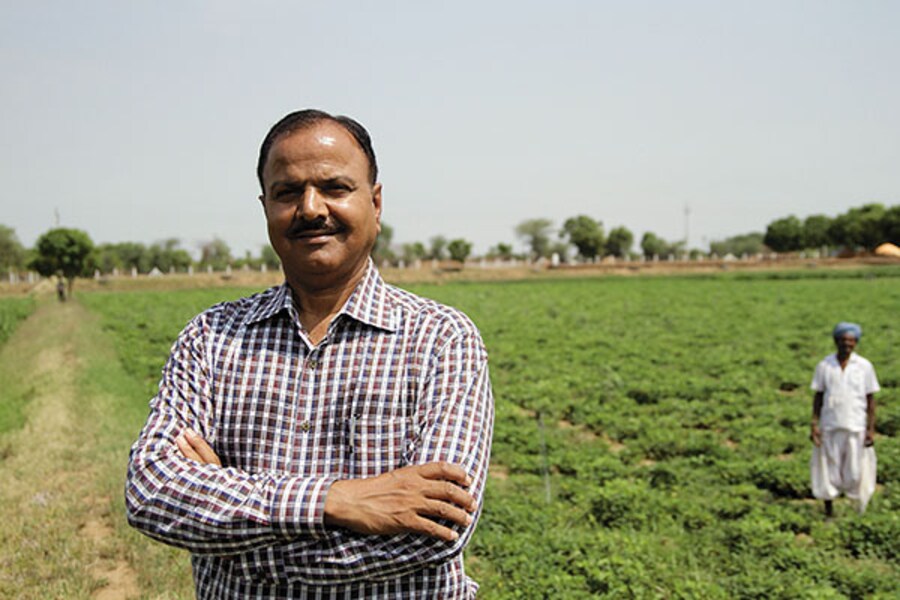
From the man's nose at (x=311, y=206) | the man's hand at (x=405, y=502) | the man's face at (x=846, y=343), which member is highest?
the man's nose at (x=311, y=206)

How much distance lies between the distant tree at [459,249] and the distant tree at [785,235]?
4717cm

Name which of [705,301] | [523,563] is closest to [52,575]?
[523,563]

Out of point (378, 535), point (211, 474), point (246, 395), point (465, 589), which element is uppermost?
point (246, 395)

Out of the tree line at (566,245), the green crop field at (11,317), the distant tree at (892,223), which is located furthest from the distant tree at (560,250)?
the green crop field at (11,317)

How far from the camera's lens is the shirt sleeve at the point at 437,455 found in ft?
5.96

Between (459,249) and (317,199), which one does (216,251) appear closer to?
(459,249)

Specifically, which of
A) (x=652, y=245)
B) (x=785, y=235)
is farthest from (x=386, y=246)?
(x=785, y=235)

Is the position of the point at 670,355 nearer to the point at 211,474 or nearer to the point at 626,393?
the point at 626,393

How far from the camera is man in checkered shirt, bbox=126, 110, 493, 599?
182cm

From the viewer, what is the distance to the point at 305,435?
2006 millimetres

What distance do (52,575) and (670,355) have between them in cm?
1496

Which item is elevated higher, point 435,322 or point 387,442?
point 435,322

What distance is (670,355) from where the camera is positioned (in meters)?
17.6

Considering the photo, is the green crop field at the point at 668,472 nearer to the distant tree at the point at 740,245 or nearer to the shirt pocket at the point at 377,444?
the shirt pocket at the point at 377,444
